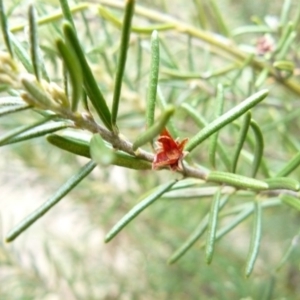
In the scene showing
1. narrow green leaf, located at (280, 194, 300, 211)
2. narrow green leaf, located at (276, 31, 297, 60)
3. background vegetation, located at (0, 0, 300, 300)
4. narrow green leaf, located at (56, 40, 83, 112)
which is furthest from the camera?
background vegetation, located at (0, 0, 300, 300)

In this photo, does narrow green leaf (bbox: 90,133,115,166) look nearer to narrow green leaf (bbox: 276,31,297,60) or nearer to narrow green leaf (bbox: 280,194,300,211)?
narrow green leaf (bbox: 280,194,300,211)

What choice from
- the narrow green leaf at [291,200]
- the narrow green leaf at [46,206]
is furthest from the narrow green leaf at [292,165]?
the narrow green leaf at [46,206]

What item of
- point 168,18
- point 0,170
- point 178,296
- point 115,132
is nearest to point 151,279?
point 178,296

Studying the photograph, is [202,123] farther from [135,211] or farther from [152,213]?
[152,213]

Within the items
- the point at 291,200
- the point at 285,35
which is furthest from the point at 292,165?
the point at 285,35

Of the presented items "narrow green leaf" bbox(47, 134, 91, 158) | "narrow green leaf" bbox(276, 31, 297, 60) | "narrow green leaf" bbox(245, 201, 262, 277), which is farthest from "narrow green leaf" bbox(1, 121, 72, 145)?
"narrow green leaf" bbox(276, 31, 297, 60)

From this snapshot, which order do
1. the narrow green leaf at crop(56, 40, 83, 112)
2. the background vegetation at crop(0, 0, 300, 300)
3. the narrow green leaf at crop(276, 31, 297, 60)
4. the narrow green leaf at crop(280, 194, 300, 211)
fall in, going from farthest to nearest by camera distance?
the background vegetation at crop(0, 0, 300, 300) → the narrow green leaf at crop(276, 31, 297, 60) → the narrow green leaf at crop(280, 194, 300, 211) → the narrow green leaf at crop(56, 40, 83, 112)

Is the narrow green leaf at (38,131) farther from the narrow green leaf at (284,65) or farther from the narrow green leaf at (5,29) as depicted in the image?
the narrow green leaf at (284,65)
